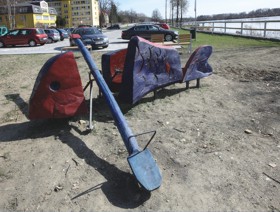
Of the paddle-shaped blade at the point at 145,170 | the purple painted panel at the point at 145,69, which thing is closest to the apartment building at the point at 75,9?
the purple painted panel at the point at 145,69

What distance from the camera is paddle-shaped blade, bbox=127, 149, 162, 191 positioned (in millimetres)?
3365

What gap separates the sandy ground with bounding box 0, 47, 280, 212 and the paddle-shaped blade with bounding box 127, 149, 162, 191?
130 mm

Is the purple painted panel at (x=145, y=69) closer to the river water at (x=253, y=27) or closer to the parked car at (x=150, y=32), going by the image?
the river water at (x=253, y=27)

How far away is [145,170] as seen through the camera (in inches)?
138

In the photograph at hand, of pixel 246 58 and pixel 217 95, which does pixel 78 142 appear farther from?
pixel 246 58

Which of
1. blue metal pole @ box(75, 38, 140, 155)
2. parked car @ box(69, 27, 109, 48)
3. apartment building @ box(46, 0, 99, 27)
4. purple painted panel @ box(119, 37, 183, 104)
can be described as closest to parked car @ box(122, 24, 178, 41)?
parked car @ box(69, 27, 109, 48)

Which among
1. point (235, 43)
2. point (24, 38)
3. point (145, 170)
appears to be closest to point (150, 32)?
point (235, 43)

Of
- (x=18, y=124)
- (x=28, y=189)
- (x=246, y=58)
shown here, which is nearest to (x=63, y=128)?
(x=18, y=124)

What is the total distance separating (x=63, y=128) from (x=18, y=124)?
99 centimetres

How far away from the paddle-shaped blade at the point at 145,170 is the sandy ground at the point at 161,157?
0.13 m

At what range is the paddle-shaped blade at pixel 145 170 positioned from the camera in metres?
3.37

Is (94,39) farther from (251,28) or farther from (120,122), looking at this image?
(120,122)

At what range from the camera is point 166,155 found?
427 cm

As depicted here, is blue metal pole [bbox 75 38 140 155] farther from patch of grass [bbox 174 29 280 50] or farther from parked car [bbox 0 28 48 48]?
parked car [bbox 0 28 48 48]
